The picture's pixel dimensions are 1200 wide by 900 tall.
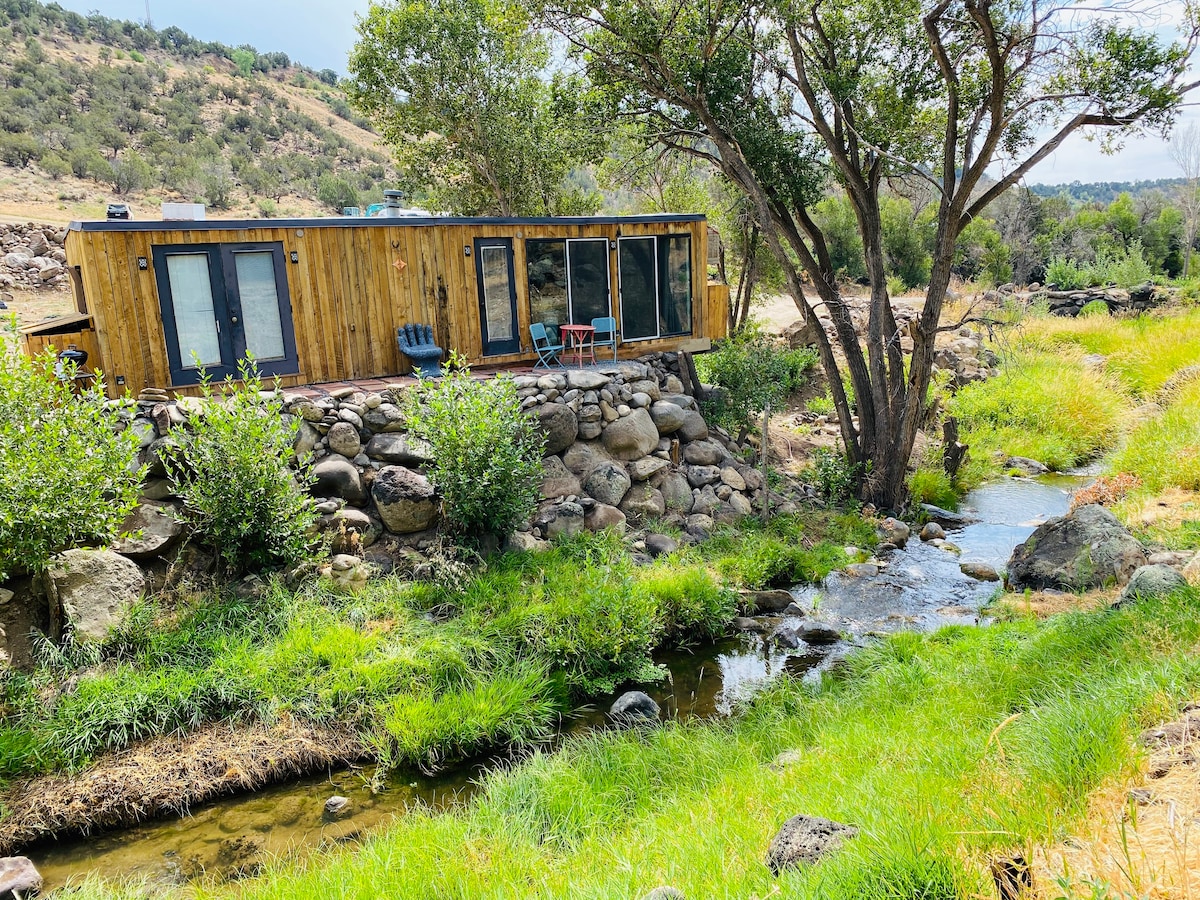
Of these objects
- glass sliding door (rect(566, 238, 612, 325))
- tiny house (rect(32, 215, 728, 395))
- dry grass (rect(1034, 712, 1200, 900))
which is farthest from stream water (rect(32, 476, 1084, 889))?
glass sliding door (rect(566, 238, 612, 325))

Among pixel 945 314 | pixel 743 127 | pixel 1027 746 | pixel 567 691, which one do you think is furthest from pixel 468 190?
pixel 1027 746

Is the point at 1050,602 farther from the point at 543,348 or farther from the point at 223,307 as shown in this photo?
the point at 223,307

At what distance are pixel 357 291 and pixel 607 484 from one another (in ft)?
14.6

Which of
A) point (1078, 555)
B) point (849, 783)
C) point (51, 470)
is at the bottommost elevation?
point (1078, 555)

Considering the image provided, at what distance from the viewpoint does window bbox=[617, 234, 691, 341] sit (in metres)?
13.7

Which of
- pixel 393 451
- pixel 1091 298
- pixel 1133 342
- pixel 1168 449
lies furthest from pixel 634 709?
pixel 1091 298

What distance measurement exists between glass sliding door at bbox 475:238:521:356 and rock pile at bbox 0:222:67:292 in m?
11.5

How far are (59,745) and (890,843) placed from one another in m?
6.35

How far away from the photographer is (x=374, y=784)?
6672 millimetres

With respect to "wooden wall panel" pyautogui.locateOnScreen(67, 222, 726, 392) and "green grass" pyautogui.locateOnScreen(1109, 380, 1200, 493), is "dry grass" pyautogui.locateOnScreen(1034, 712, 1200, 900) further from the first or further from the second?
"wooden wall panel" pyautogui.locateOnScreen(67, 222, 726, 392)

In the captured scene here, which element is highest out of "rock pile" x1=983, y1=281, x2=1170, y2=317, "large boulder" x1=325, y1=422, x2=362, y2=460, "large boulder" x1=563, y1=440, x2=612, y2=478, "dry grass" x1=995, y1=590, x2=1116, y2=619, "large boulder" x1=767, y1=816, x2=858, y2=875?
"rock pile" x1=983, y1=281, x2=1170, y2=317

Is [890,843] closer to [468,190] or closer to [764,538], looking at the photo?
[764,538]

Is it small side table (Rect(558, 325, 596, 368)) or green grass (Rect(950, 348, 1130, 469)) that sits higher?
small side table (Rect(558, 325, 596, 368))

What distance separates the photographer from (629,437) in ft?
39.1
